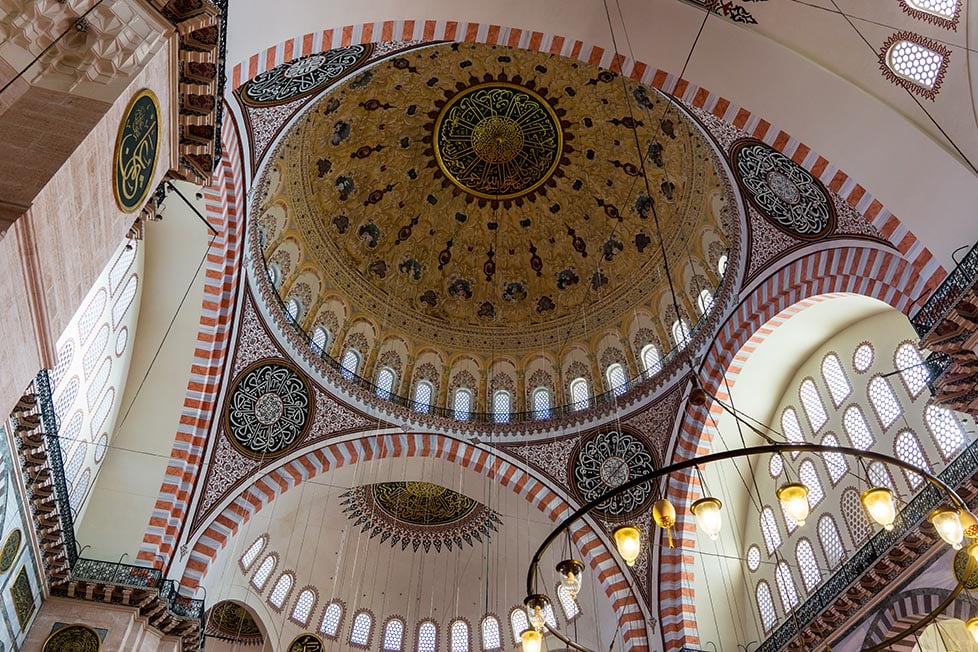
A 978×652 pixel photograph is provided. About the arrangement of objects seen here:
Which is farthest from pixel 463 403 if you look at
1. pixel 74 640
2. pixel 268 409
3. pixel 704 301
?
pixel 74 640

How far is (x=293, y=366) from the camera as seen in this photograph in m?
11.9

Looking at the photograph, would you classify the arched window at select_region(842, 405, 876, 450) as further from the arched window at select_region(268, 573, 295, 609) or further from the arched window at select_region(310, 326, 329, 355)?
the arched window at select_region(268, 573, 295, 609)

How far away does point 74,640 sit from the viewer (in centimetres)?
854

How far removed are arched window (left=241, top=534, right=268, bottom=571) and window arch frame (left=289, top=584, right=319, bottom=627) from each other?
144 centimetres

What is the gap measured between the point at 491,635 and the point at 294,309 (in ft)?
24.9

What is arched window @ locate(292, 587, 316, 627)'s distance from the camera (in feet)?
45.7

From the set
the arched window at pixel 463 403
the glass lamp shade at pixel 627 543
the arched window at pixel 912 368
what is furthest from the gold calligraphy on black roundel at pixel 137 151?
the arched window at pixel 463 403

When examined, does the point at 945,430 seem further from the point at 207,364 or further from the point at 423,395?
the point at 207,364

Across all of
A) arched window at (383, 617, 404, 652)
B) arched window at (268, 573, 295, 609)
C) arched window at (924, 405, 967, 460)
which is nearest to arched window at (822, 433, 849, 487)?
arched window at (924, 405, 967, 460)

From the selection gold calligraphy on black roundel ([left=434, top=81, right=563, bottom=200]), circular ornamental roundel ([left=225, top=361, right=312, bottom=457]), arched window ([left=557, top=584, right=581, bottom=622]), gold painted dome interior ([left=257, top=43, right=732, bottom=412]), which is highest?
gold calligraphy on black roundel ([left=434, top=81, right=563, bottom=200])

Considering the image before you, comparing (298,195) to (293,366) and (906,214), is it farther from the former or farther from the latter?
(906,214)

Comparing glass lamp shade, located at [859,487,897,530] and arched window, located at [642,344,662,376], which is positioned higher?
arched window, located at [642,344,662,376]

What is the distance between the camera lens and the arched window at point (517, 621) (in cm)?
1430

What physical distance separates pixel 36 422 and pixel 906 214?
8498mm
